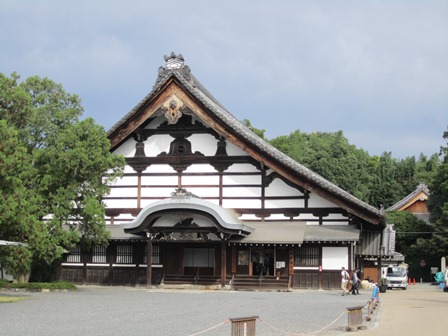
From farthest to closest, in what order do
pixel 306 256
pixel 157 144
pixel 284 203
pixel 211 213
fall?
pixel 157 144, pixel 284 203, pixel 306 256, pixel 211 213

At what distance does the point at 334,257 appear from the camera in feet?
103

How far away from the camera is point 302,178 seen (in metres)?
31.9

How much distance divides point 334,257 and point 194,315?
14214mm

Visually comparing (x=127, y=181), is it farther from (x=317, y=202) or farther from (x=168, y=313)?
(x=168, y=313)

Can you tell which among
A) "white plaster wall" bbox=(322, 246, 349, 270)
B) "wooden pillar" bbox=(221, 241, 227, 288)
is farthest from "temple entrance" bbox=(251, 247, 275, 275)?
"white plaster wall" bbox=(322, 246, 349, 270)

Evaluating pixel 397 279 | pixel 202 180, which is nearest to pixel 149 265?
pixel 202 180

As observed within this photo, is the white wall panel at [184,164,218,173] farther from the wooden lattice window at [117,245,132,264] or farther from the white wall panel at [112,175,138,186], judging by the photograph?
the wooden lattice window at [117,245,132,264]

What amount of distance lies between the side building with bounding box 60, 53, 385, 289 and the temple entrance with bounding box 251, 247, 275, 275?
0.05m

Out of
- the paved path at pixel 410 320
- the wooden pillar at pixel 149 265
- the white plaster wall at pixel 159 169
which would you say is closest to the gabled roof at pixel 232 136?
the white plaster wall at pixel 159 169

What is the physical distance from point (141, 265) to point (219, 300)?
32.2ft

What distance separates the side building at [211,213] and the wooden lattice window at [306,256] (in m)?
0.05

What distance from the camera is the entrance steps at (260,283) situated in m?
31.2

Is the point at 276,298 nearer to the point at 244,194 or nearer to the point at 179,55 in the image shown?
the point at 244,194

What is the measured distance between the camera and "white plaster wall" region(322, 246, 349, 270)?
3130cm
